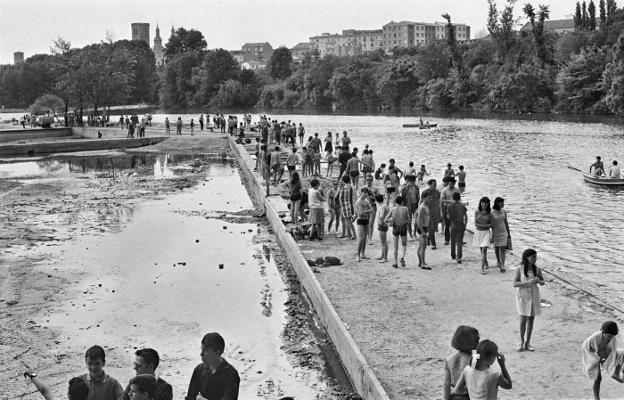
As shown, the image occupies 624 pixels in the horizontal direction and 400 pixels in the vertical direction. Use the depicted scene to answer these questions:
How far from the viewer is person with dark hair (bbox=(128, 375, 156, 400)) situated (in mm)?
6273

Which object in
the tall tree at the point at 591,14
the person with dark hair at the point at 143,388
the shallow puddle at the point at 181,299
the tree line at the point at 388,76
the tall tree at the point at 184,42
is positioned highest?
the tall tree at the point at 184,42

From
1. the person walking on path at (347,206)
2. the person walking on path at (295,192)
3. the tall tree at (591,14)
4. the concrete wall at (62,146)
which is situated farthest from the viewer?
the tall tree at (591,14)

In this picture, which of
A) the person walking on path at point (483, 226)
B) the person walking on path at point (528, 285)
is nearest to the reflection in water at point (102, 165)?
the person walking on path at point (483, 226)

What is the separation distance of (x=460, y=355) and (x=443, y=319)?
510cm

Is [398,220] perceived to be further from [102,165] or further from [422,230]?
[102,165]

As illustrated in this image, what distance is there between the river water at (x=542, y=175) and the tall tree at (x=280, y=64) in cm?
8099

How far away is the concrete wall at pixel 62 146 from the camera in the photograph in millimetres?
53125

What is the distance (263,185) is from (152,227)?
5.82 meters

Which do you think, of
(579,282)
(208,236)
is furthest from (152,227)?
(579,282)

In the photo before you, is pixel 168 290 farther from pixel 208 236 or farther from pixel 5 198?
pixel 5 198

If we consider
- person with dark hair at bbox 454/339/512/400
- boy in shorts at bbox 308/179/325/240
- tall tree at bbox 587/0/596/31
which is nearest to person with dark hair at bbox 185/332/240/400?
person with dark hair at bbox 454/339/512/400

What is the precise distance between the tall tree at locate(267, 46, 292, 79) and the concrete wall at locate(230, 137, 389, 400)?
141m

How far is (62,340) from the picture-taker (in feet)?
43.4

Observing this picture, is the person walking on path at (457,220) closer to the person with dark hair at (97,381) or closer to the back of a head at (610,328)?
the back of a head at (610,328)
